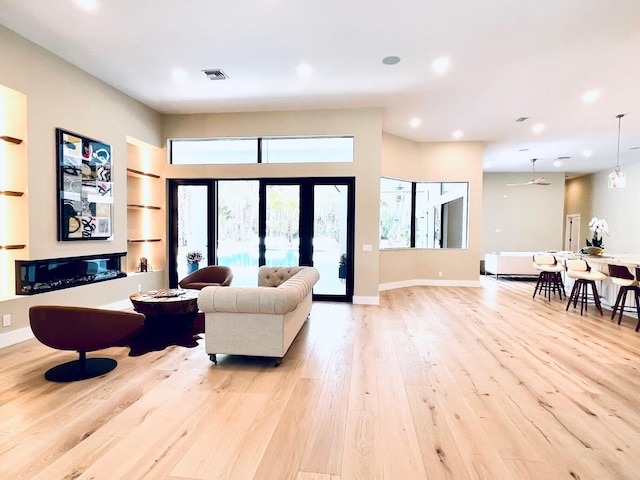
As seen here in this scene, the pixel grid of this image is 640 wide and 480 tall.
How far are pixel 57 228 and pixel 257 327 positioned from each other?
3.31m

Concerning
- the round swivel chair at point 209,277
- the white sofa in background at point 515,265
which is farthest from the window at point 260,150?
the white sofa in background at point 515,265

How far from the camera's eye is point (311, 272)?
461 centimetres

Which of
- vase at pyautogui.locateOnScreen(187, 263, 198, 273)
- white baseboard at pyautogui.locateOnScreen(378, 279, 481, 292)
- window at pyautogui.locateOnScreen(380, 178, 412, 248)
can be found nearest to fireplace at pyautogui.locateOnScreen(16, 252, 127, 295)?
vase at pyautogui.locateOnScreen(187, 263, 198, 273)

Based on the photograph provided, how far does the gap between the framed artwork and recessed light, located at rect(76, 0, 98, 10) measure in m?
1.77

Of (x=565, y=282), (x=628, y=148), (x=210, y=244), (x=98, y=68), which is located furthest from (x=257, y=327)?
(x=628, y=148)

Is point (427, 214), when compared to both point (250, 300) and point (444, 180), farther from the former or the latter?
point (250, 300)

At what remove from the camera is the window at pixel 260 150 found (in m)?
6.48

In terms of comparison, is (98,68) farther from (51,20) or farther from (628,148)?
(628,148)

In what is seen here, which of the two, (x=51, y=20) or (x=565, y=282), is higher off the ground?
(x=51, y=20)

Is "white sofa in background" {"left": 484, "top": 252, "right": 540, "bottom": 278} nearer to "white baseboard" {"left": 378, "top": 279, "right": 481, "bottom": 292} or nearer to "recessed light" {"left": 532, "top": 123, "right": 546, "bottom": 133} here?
"white baseboard" {"left": 378, "top": 279, "right": 481, "bottom": 292}

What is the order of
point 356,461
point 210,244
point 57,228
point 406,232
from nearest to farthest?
point 356,461
point 57,228
point 210,244
point 406,232

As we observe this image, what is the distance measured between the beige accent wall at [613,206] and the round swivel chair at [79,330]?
13.3m

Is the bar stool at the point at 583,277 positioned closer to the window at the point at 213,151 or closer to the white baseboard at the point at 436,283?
the white baseboard at the point at 436,283

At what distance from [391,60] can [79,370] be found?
504cm
